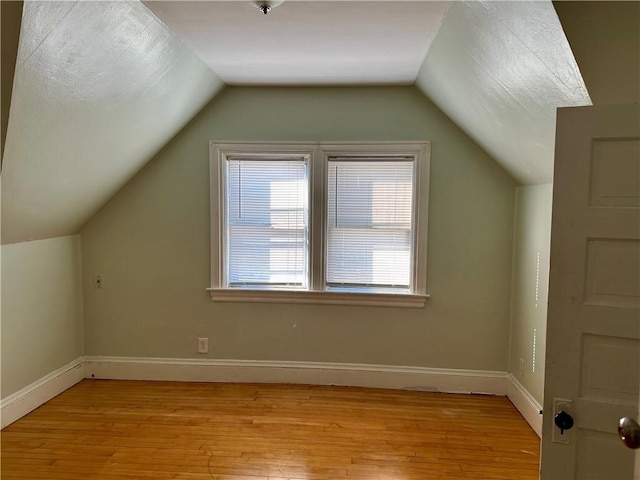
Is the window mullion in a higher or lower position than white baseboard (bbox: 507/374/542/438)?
higher

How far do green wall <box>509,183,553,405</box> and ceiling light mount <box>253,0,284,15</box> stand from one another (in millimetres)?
1991

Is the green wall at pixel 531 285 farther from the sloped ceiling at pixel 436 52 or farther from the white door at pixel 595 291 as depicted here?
the white door at pixel 595 291

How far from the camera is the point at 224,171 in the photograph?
3217mm

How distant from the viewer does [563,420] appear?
50.6 inches

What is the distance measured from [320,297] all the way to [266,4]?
2.17 meters

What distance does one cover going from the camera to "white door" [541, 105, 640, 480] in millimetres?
1222

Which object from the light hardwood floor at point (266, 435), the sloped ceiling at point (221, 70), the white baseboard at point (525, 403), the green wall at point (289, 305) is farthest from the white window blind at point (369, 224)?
the white baseboard at point (525, 403)

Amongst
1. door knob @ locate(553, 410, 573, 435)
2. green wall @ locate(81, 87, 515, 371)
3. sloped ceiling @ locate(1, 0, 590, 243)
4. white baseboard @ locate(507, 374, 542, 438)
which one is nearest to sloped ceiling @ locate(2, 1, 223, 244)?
sloped ceiling @ locate(1, 0, 590, 243)

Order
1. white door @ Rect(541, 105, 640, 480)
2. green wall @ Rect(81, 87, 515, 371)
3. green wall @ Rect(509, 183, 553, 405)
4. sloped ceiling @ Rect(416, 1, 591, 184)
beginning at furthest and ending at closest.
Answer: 1. green wall @ Rect(81, 87, 515, 371)
2. green wall @ Rect(509, 183, 553, 405)
3. sloped ceiling @ Rect(416, 1, 591, 184)
4. white door @ Rect(541, 105, 640, 480)

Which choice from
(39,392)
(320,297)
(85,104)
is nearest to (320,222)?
(320,297)

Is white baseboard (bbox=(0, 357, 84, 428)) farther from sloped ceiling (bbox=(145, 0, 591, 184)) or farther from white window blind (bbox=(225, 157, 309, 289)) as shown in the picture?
sloped ceiling (bbox=(145, 0, 591, 184))

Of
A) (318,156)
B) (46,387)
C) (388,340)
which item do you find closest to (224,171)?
(318,156)

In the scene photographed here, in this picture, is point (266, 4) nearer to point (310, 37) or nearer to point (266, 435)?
point (310, 37)

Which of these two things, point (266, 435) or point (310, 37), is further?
point (266, 435)
